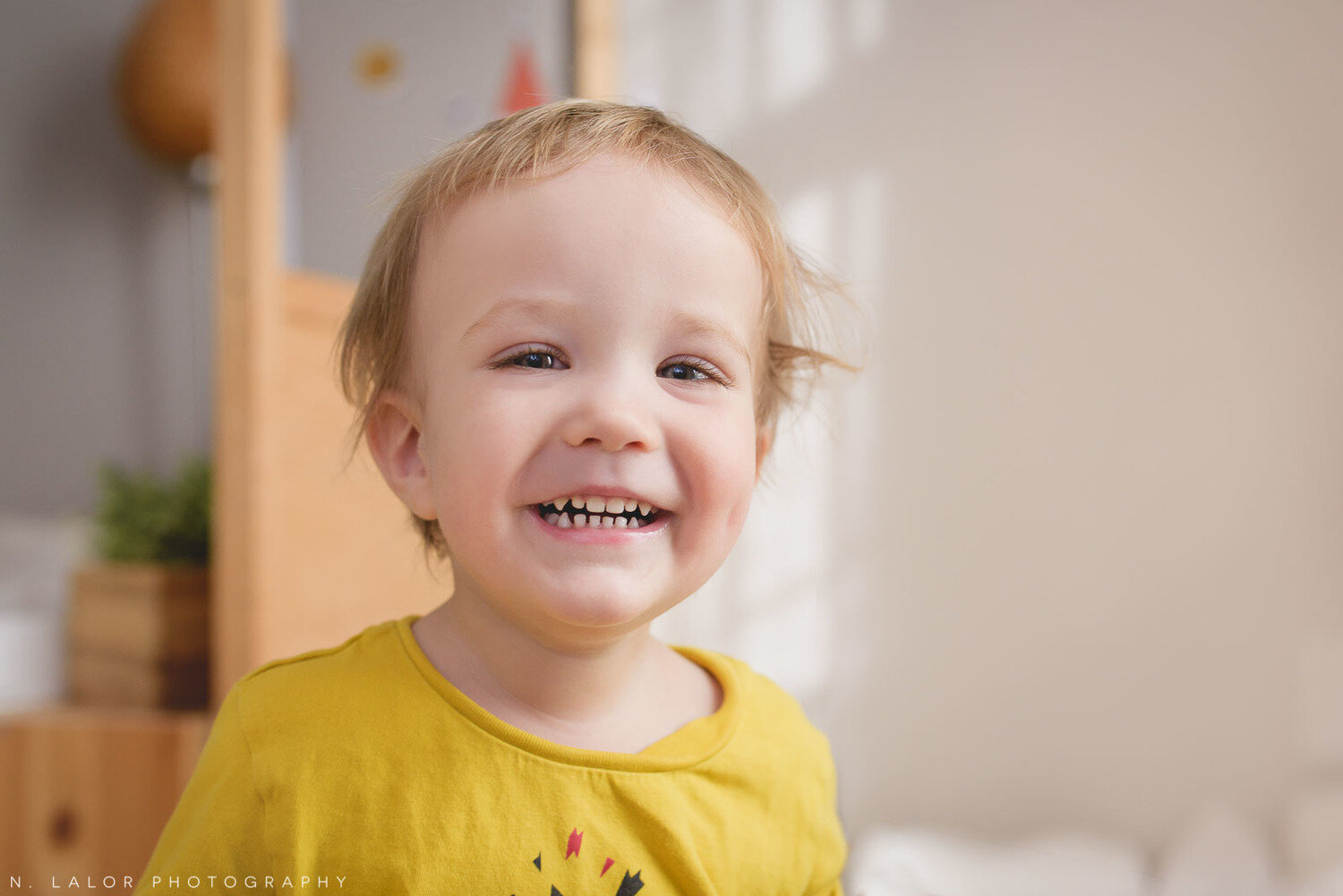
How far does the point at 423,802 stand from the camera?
0.59m

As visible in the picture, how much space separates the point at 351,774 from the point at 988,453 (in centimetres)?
140

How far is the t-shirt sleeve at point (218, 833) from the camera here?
0.56 m

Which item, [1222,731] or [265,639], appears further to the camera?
[1222,731]

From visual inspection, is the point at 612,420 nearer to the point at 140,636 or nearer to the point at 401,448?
the point at 401,448

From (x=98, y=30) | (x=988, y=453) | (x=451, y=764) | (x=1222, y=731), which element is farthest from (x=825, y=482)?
(x=98, y=30)

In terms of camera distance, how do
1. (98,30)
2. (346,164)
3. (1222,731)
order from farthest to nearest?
(98,30) < (1222,731) < (346,164)

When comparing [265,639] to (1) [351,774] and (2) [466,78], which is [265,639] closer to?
(1) [351,774]

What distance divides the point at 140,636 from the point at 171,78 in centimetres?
111

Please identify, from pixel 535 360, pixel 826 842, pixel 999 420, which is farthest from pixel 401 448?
pixel 999 420

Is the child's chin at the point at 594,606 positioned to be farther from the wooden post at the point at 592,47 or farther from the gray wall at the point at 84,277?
the gray wall at the point at 84,277

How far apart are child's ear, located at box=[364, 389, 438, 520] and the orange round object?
60.9 inches

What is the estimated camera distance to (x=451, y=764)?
0.60 m

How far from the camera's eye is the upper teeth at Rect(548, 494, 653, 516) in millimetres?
570

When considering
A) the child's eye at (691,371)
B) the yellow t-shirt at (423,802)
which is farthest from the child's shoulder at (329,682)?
the child's eye at (691,371)
